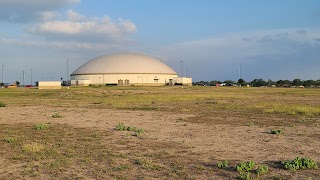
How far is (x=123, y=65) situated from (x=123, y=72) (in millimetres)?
4510

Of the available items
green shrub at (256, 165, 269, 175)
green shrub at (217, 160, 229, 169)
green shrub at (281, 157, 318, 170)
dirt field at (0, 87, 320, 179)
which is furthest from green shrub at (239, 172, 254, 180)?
green shrub at (281, 157, 318, 170)

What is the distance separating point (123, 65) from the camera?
460ft

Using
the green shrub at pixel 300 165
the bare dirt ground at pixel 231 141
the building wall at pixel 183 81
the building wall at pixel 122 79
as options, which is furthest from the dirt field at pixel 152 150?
the building wall at pixel 183 81

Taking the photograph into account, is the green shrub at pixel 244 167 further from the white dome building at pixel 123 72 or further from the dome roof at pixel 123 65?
the dome roof at pixel 123 65

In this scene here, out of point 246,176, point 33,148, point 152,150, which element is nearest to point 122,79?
point 33,148

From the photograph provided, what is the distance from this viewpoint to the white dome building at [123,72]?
137 meters

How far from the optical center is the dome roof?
13838 centimetres

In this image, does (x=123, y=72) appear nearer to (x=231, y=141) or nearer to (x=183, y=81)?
(x=183, y=81)

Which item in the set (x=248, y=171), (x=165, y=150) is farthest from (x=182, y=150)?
(x=248, y=171)

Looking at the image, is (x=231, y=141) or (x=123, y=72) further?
(x=123, y=72)

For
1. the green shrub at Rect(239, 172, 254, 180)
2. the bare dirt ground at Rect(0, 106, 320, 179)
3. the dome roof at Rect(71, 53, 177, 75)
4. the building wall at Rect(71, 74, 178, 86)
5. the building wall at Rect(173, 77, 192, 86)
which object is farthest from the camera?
the building wall at Rect(173, 77, 192, 86)

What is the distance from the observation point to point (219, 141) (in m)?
14.0

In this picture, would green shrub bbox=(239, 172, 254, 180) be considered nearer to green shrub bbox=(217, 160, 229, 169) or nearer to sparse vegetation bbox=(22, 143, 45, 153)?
green shrub bbox=(217, 160, 229, 169)

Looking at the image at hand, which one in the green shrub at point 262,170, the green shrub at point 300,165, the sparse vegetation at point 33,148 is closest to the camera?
the green shrub at point 262,170
